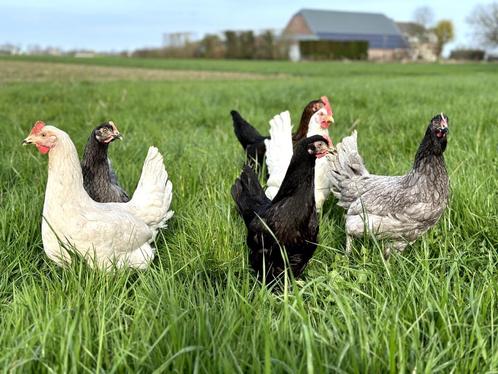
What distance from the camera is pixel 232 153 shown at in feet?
14.9

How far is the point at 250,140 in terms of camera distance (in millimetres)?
4594

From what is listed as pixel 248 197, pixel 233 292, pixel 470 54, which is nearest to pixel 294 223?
pixel 248 197

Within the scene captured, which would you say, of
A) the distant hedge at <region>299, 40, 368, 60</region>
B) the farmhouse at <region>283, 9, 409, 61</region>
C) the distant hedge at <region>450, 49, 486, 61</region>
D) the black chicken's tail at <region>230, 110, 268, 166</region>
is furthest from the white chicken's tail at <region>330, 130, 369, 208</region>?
the farmhouse at <region>283, 9, 409, 61</region>

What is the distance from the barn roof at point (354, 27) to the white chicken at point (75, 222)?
7712cm

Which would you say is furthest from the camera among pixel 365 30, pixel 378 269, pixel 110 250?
pixel 365 30

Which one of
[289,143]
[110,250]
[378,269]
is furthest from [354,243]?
[110,250]

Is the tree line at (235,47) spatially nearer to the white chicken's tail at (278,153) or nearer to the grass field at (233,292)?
the grass field at (233,292)

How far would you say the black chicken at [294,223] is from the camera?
7.61 feet

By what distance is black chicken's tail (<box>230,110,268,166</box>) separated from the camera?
14.3 feet

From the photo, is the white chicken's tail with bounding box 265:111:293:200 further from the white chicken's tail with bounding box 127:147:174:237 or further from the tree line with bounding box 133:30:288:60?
the tree line with bounding box 133:30:288:60

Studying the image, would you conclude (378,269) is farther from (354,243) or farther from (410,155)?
(410,155)

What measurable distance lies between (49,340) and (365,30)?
86.0m

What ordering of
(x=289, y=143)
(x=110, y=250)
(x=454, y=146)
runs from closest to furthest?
(x=110, y=250), (x=289, y=143), (x=454, y=146)

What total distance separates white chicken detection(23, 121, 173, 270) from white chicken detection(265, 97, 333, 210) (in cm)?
117
